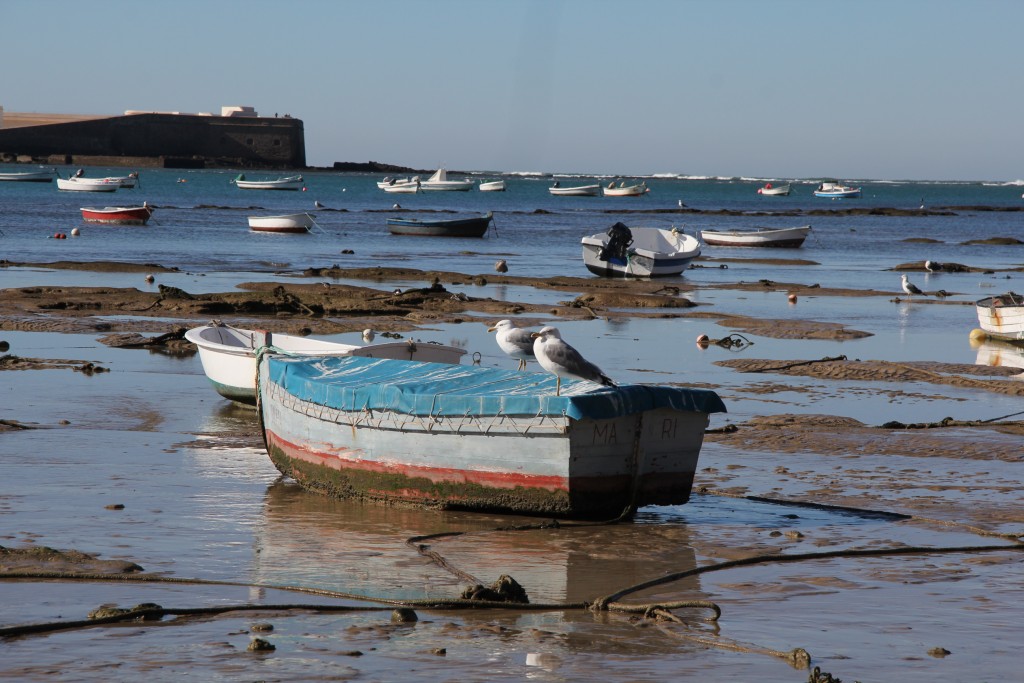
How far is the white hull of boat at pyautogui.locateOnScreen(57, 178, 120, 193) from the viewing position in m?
83.8

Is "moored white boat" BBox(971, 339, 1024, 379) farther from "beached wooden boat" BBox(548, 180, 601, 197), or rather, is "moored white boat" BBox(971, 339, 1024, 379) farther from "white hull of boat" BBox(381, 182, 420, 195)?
"beached wooden boat" BBox(548, 180, 601, 197)

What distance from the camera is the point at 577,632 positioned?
6.87 metres

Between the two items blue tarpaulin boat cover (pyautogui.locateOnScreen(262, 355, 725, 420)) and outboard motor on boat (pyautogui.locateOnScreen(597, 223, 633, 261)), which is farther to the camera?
outboard motor on boat (pyautogui.locateOnScreen(597, 223, 633, 261))

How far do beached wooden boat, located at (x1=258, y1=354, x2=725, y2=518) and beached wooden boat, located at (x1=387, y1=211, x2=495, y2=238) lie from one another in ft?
141

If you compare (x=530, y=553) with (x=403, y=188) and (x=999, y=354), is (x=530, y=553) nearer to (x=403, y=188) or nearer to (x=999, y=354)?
(x=999, y=354)

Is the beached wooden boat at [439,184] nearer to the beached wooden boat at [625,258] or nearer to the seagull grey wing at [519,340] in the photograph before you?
the beached wooden boat at [625,258]

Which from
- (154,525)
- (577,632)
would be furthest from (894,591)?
(154,525)

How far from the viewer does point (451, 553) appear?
8523 millimetres

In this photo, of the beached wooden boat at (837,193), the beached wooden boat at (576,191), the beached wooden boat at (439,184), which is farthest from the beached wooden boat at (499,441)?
the beached wooden boat at (837,193)

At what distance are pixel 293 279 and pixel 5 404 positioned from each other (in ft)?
59.4

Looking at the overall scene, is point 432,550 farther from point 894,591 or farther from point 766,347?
point 766,347

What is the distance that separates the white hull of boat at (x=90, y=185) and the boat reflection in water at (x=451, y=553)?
79023mm

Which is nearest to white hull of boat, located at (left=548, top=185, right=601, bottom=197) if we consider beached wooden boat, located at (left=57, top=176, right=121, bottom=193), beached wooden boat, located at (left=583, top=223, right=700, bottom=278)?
beached wooden boat, located at (left=57, top=176, right=121, bottom=193)

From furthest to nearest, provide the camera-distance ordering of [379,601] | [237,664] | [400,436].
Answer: [400,436] < [379,601] < [237,664]
